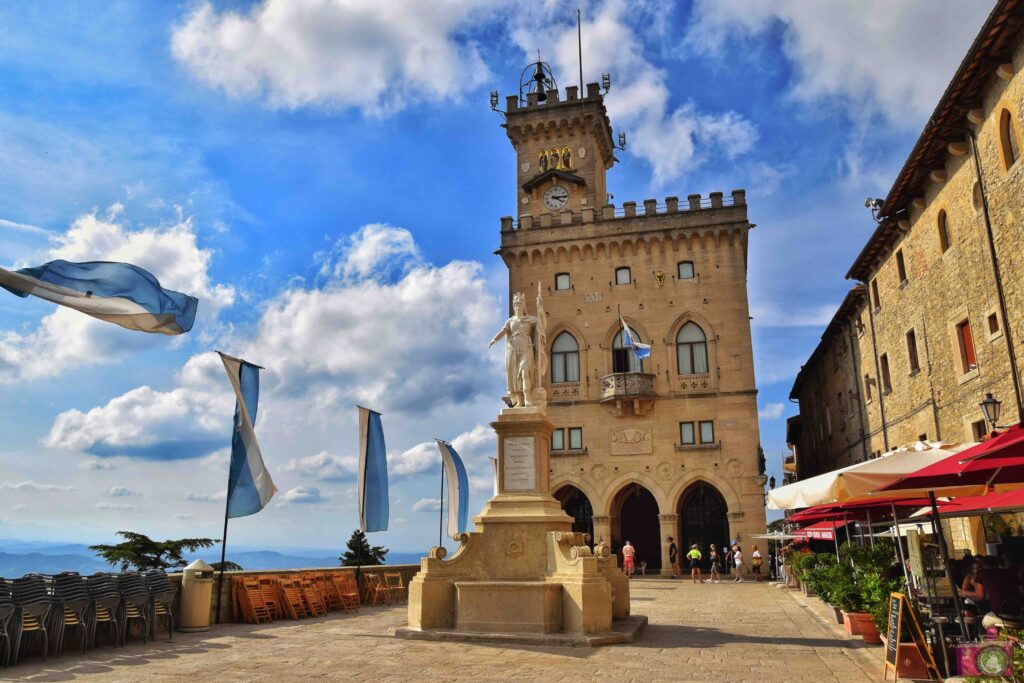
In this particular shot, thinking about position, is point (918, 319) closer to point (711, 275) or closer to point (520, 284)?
point (711, 275)

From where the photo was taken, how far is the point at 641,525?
35344 millimetres

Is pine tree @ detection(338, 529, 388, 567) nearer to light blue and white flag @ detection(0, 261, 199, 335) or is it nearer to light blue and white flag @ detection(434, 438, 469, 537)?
light blue and white flag @ detection(434, 438, 469, 537)

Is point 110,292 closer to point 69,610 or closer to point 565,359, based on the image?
point 69,610

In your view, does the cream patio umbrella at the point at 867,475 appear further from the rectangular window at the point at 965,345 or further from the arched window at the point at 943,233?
the arched window at the point at 943,233

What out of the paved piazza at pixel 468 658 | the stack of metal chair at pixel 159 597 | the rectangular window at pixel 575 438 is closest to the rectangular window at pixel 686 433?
the rectangular window at pixel 575 438

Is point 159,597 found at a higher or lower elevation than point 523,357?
lower

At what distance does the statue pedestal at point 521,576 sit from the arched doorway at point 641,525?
872 inches

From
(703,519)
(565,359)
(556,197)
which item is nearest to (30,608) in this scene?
(565,359)

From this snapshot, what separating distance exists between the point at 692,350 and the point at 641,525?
8995 mm

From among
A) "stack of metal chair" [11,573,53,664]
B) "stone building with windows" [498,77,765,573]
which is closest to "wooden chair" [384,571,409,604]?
"stack of metal chair" [11,573,53,664]

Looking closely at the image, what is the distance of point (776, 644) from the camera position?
10859 mm

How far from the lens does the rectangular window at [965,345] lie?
1791cm

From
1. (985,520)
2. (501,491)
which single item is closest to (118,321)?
(501,491)

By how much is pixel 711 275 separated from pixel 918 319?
12.7 meters
